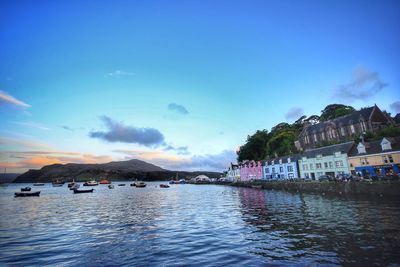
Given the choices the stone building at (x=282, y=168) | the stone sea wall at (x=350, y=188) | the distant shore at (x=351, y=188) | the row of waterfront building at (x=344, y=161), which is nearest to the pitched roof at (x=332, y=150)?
the row of waterfront building at (x=344, y=161)

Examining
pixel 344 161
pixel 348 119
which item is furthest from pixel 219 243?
pixel 348 119

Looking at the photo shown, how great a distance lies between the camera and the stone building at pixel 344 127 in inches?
3745

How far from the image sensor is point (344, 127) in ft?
346

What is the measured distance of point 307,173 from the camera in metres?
89.9

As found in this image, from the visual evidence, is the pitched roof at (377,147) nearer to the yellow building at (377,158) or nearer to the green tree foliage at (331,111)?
the yellow building at (377,158)

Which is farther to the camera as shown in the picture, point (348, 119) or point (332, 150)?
point (348, 119)

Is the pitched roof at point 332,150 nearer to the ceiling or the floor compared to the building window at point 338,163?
nearer to the ceiling

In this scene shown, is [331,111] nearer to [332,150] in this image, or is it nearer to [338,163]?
[332,150]

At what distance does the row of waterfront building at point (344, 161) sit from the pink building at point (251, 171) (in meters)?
11.6

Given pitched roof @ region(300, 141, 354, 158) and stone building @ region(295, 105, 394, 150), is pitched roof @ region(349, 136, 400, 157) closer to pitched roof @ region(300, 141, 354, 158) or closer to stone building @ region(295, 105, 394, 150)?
pitched roof @ region(300, 141, 354, 158)

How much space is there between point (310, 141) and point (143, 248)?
12198 centimetres

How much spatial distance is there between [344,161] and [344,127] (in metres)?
37.9

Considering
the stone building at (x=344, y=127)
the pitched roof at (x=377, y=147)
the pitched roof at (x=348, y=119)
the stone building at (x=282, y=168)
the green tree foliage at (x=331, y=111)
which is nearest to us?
the pitched roof at (x=377, y=147)

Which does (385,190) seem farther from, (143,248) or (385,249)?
(143,248)
